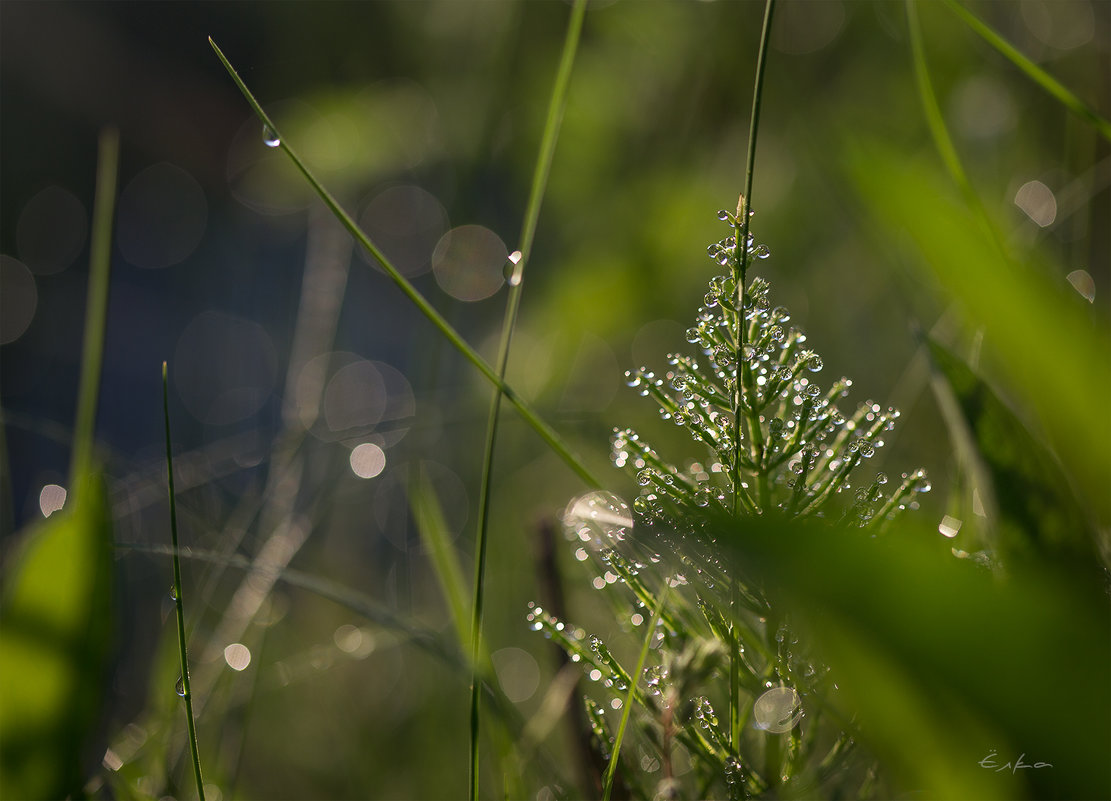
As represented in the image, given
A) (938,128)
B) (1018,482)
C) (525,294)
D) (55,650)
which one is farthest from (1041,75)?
(525,294)

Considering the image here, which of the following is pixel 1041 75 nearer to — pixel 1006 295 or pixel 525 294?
pixel 1006 295

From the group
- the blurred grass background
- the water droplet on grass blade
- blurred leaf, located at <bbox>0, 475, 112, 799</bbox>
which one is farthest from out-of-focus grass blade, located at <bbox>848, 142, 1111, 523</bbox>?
blurred leaf, located at <bbox>0, 475, 112, 799</bbox>

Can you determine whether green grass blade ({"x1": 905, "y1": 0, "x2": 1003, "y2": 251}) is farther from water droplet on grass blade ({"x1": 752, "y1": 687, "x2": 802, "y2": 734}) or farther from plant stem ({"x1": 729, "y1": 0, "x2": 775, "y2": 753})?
water droplet on grass blade ({"x1": 752, "y1": 687, "x2": 802, "y2": 734})

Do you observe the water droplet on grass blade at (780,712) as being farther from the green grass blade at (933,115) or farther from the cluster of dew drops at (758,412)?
the green grass blade at (933,115)

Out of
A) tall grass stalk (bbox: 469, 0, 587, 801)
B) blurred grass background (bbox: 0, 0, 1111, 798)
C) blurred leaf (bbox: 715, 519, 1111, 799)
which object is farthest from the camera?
blurred grass background (bbox: 0, 0, 1111, 798)

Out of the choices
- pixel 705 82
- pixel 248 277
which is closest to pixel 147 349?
pixel 248 277
